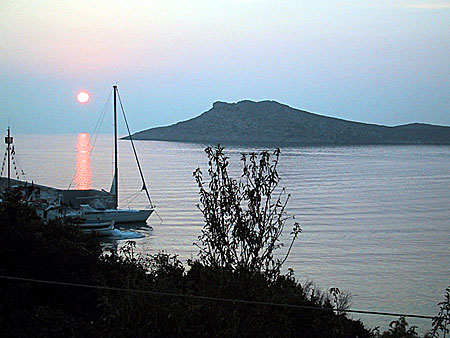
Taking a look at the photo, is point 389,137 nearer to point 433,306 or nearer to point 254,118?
point 254,118

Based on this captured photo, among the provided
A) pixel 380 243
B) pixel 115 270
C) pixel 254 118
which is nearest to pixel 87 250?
pixel 115 270

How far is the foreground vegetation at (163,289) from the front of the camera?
18.8 ft

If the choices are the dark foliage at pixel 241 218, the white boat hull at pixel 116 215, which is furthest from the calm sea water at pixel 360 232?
the dark foliage at pixel 241 218

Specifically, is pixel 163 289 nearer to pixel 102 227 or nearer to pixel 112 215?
pixel 102 227

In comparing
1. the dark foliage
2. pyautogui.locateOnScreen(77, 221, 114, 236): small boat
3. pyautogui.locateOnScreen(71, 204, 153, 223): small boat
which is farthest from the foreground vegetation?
pyautogui.locateOnScreen(71, 204, 153, 223): small boat

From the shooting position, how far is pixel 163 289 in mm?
6211

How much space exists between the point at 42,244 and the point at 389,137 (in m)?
183

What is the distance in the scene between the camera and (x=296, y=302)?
22.1ft

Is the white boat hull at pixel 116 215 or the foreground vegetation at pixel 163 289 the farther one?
the white boat hull at pixel 116 215

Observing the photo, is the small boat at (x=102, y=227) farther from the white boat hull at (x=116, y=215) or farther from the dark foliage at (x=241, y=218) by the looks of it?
the dark foliage at (x=241, y=218)

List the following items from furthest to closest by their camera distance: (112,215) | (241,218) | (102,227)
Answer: (112,215) → (102,227) → (241,218)

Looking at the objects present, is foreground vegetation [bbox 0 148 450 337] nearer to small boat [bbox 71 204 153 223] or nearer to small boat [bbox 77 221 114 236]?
small boat [bbox 77 221 114 236]

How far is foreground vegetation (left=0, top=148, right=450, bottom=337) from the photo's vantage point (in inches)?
226

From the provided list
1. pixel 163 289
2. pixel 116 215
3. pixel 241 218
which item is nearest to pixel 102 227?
pixel 116 215
